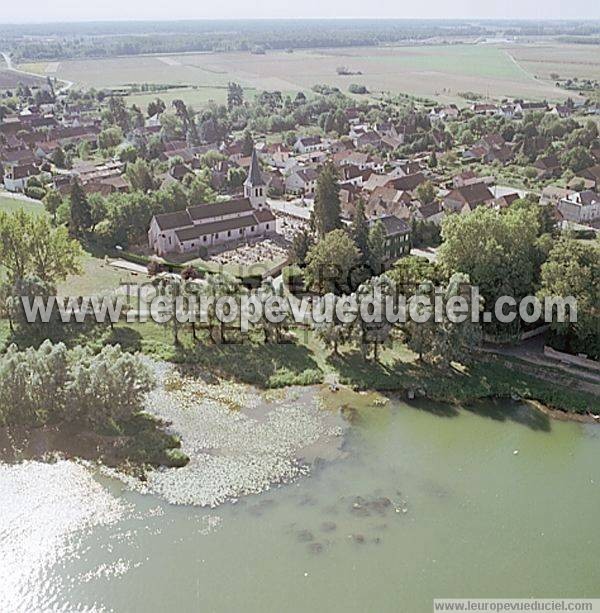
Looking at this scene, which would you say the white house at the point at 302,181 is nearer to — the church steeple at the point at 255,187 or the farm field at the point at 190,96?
the church steeple at the point at 255,187

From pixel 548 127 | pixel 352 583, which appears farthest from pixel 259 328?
pixel 548 127

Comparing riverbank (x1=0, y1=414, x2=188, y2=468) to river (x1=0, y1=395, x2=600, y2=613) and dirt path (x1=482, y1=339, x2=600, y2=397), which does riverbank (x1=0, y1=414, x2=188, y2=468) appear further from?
dirt path (x1=482, y1=339, x2=600, y2=397)

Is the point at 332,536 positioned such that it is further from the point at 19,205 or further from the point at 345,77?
the point at 345,77

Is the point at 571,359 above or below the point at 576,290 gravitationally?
below

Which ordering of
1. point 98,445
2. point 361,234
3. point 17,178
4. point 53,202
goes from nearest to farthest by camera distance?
1. point 98,445
2. point 361,234
3. point 53,202
4. point 17,178

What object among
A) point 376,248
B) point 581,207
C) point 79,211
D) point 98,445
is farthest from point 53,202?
point 581,207


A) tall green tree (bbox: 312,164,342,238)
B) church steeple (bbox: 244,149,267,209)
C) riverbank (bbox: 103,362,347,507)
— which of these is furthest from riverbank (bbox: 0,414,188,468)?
church steeple (bbox: 244,149,267,209)

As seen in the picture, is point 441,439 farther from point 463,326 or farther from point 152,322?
point 152,322
